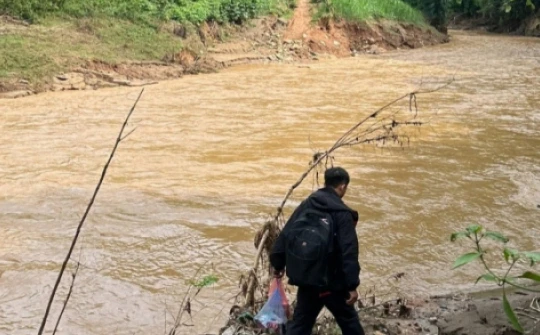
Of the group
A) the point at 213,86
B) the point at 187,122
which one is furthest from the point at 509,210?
the point at 213,86

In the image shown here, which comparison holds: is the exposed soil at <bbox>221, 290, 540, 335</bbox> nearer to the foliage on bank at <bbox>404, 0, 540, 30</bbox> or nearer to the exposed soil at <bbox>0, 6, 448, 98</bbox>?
the exposed soil at <bbox>0, 6, 448, 98</bbox>

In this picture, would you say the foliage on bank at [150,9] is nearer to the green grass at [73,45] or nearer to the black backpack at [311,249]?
the green grass at [73,45]

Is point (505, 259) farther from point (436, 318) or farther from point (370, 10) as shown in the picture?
point (370, 10)

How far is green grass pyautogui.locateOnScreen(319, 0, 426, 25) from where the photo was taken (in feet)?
90.7

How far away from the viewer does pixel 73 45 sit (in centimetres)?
1827

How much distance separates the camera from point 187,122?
13062 millimetres

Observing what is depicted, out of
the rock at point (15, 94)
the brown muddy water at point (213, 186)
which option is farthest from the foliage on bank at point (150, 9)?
the brown muddy water at point (213, 186)

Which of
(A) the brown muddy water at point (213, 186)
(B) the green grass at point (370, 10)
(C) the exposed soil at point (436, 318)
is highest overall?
(B) the green grass at point (370, 10)

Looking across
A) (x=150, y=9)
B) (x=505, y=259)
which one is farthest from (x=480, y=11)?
(x=505, y=259)

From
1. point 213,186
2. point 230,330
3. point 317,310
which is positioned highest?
point 317,310

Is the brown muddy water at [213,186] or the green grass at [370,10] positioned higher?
the green grass at [370,10]

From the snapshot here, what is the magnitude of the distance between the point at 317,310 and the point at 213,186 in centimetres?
522

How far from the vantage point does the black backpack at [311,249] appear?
3.45m

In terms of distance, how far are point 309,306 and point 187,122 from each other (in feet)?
31.8
